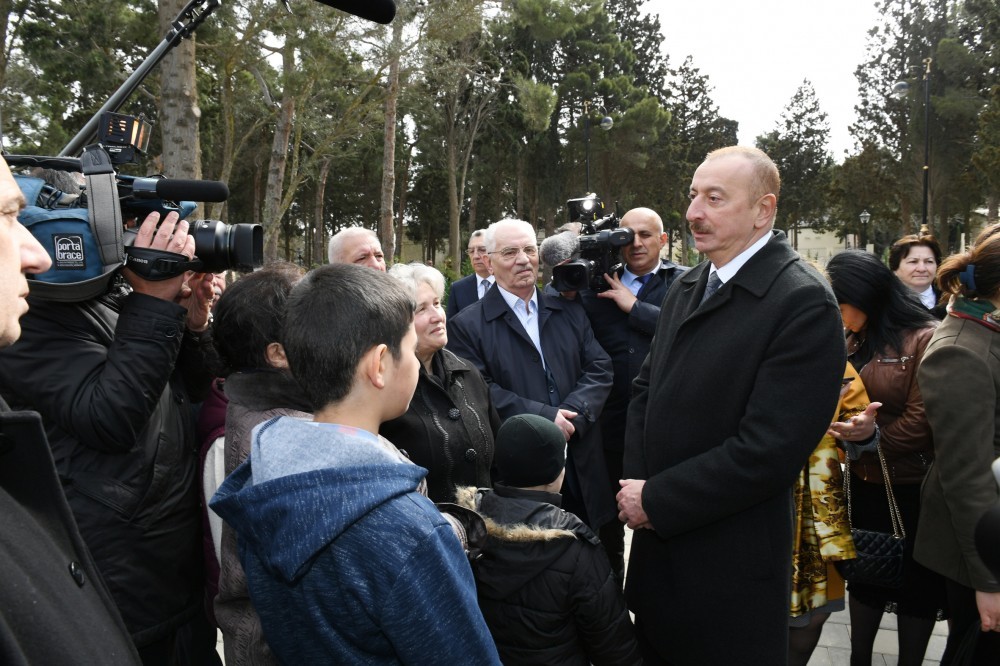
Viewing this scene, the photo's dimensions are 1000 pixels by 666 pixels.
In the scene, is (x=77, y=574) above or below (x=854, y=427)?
above

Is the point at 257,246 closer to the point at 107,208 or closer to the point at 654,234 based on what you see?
the point at 107,208

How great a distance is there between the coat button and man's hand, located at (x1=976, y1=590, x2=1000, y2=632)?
8.81ft

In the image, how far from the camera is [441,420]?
2.75 meters

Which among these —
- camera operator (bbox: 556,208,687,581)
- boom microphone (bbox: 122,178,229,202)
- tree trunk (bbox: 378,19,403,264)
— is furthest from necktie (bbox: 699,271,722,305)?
tree trunk (bbox: 378,19,403,264)

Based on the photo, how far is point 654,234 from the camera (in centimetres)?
421

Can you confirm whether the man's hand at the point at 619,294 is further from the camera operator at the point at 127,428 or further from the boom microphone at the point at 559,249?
the camera operator at the point at 127,428

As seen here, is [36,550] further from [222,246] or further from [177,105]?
[177,105]

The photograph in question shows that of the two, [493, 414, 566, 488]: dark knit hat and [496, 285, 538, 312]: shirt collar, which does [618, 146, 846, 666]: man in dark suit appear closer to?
[493, 414, 566, 488]: dark knit hat

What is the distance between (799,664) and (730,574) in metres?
1.04

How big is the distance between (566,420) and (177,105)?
18.3 ft

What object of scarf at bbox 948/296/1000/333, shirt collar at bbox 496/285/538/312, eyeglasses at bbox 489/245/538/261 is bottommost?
shirt collar at bbox 496/285/538/312

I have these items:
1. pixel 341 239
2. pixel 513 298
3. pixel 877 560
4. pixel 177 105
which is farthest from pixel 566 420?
pixel 177 105

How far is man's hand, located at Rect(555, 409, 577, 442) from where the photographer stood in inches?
133

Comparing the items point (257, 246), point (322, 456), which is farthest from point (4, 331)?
point (257, 246)
